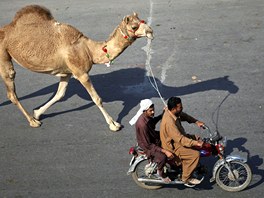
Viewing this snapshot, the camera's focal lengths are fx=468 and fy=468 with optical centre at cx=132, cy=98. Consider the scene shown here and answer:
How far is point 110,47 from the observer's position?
28.2 feet

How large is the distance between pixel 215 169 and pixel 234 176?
1.00ft

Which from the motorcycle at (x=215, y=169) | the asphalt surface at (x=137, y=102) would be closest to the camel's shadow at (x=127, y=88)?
the asphalt surface at (x=137, y=102)

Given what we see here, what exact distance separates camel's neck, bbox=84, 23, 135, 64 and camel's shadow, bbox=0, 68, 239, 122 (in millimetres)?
1269

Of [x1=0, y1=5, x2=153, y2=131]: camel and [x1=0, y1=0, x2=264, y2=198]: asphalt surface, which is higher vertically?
[x1=0, y1=5, x2=153, y2=131]: camel

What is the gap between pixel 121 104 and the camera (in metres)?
9.71

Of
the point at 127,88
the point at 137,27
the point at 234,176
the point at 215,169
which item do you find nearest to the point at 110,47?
the point at 137,27

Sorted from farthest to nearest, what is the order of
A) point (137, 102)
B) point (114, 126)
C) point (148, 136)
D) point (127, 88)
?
point (127, 88)
point (137, 102)
point (114, 126)
point (148, 136)

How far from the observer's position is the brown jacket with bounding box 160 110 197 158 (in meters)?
6.43

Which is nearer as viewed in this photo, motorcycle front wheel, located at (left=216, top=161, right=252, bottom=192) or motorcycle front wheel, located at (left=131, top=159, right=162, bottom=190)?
motorcycle front wheel, located at (left=216, top=161, right=252, bottom=192)

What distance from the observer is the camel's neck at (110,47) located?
8326 millimetres

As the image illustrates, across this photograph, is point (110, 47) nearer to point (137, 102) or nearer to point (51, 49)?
point (51, 49)

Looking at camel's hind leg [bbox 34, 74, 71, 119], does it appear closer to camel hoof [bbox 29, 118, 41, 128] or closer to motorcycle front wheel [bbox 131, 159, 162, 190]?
camel hoof [bbox 29, 118, 41, 128]

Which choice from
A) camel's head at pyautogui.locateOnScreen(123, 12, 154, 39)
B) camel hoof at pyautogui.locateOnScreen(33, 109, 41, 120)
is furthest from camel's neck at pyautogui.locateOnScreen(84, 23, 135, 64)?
camel hoof at pyautogui.locateOnScreen(33, 109, 41, 120)

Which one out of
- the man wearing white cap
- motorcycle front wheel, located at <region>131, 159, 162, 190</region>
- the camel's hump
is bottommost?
motorcycle front wheel, located at <region>131, 159, 162, 190</region>
